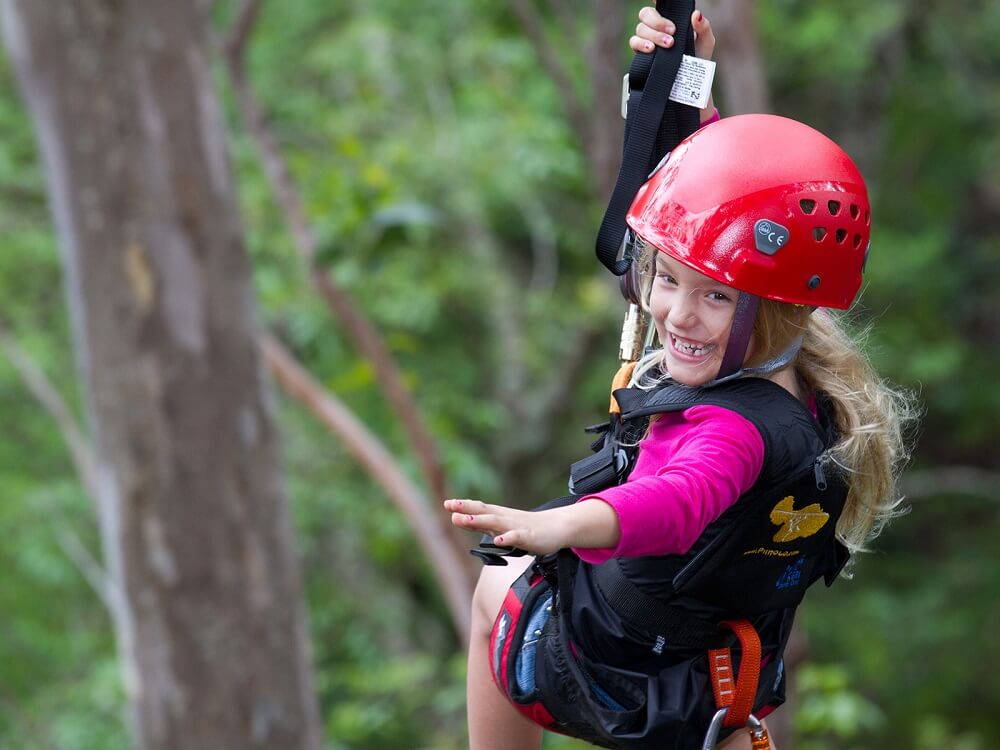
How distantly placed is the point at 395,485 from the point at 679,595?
3.12 meters

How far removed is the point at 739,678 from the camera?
5.24ft

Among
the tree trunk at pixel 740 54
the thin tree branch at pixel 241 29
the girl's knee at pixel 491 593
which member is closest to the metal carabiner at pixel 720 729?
the girl's knee at pixel 491 593

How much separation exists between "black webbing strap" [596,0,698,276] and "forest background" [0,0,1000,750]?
16.2 ft

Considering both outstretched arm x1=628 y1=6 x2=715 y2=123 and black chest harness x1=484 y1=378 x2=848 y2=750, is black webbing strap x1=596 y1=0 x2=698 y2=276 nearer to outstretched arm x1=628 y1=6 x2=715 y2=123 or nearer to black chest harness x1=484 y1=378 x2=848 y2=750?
outstretched arm x1=628 y1=6 x2=715 y2=123

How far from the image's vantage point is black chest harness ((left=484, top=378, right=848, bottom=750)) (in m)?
1.51

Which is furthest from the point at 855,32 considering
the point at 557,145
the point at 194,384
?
the point at 194,384

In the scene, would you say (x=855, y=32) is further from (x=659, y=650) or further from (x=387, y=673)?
(x=659, y=650)

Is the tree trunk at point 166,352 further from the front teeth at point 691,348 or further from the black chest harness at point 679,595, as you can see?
the front teeth at point 691,348

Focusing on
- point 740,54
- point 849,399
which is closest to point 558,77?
point 740,54

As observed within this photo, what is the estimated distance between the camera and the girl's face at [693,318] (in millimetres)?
1541

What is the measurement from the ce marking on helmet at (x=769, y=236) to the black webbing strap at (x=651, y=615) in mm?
446

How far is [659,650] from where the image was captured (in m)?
1.60

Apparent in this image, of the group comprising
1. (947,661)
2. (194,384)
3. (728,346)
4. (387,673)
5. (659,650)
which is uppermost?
(728,346)

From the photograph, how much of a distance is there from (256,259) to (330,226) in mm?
3231
